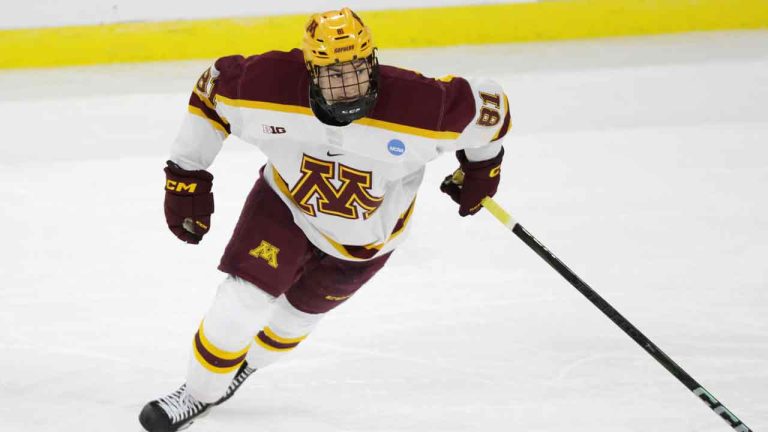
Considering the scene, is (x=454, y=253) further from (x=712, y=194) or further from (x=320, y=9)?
(x=320, y=9)

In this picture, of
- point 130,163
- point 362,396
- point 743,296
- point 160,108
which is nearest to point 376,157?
point 362,396

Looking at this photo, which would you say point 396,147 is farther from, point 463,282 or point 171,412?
point 463,282

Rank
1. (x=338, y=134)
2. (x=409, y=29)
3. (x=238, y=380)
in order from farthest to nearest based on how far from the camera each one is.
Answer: (x=409, y=29) < (x=238, y=380) < (x=338, y=134)

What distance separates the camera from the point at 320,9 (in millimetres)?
5969

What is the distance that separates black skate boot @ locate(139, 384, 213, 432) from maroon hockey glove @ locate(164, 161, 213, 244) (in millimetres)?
387

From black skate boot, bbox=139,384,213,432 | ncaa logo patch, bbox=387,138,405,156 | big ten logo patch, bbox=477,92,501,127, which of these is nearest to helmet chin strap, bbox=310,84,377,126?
ncaa logo patch, bbox=387,138,405,156

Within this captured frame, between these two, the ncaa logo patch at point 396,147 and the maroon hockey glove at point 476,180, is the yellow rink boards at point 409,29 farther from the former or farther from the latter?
the ncaa logo patch at point 396,147

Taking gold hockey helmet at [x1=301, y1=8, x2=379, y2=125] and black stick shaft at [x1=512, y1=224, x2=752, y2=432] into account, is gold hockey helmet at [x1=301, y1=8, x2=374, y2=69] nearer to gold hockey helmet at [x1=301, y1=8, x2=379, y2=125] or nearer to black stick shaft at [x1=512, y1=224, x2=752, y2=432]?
gold hockey helmet at [x1=301, y1=8, x2=379, y2=125]

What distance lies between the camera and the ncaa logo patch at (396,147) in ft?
7.84

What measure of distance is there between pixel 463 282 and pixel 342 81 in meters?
1.39

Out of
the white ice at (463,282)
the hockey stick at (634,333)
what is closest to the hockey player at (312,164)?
the hockey stick at (634,333)

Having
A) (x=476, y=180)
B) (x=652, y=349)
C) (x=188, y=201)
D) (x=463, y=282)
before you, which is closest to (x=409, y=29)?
(x=463, y=282)

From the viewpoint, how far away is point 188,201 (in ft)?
8.39

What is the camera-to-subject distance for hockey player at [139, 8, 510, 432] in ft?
7.64
